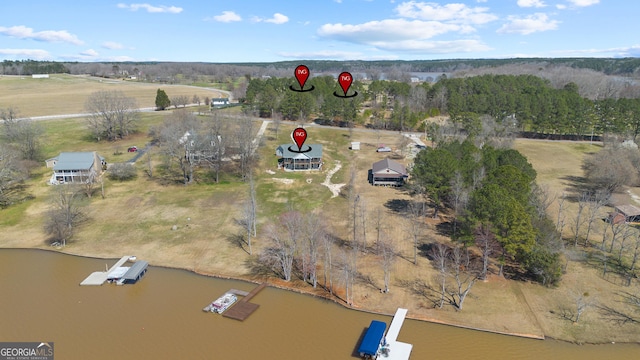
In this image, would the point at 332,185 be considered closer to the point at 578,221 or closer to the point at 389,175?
the point at 389,175

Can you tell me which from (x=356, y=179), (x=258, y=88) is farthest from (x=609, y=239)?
(x=258, y=88)

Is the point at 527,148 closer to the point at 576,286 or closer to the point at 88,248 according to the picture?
the point at 576,286

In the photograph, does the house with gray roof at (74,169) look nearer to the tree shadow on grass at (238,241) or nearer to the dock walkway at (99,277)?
the dock walkway at (99,277)

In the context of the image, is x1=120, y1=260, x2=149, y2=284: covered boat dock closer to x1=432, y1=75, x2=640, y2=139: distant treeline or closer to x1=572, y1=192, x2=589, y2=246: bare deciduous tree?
x1=572, y1=192, x2=589, y2=246: bare deciduous tree

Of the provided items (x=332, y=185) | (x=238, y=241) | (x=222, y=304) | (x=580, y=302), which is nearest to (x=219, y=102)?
(x=332, y=185)

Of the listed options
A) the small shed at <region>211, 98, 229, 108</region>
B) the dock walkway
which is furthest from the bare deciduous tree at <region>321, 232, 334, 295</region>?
the small shed at <region>211, 98, 229, 108</region>

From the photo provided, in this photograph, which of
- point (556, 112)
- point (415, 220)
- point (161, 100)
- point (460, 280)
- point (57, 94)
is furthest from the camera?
point (57, 94)
